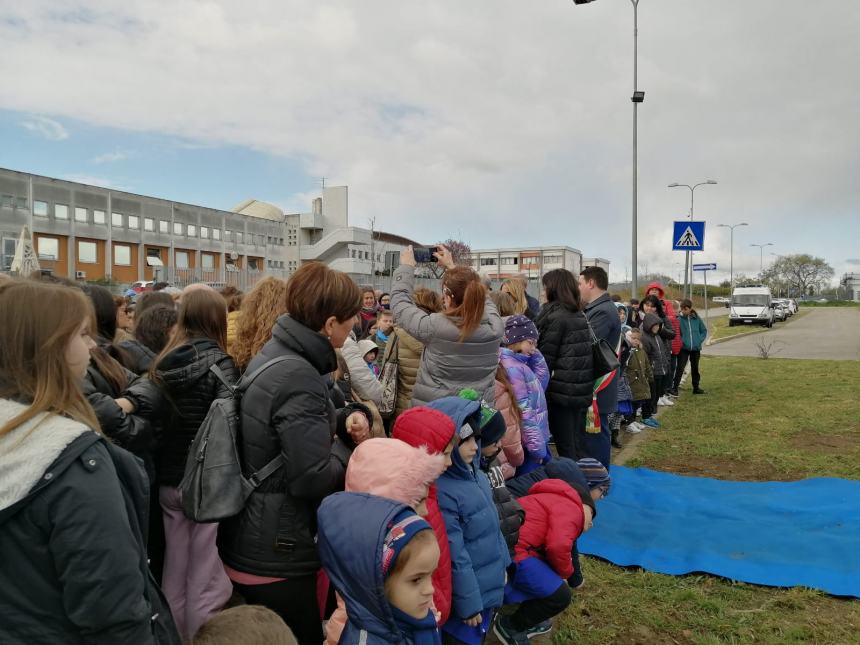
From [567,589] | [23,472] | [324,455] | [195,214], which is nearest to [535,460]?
[567,589]

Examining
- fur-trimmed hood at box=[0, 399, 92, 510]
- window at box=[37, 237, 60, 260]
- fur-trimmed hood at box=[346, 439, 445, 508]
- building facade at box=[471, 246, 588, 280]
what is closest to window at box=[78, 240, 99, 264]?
window at box=[37, 237, 60, 260]

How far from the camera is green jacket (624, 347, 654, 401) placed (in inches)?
333

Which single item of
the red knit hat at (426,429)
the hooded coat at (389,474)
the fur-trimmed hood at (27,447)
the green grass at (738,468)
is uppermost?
the fur-trimmed hood at (27,447)

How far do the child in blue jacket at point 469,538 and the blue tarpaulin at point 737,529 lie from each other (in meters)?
2.10

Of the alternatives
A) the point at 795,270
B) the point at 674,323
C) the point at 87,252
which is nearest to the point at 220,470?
the point at 674,323

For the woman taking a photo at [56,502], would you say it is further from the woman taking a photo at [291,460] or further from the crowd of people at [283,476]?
the woman taking a photo at [291,460]

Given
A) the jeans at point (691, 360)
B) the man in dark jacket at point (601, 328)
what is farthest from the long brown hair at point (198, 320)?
Result: the jeans at point (691, 360)

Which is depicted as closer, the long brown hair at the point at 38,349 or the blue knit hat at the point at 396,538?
the long brown hair at the point at 38,349

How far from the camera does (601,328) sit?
18.6ft

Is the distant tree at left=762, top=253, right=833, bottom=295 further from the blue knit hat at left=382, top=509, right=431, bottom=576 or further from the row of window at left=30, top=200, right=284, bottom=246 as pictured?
the blue knit hat at left=382, top=509, right=431, bottom=576

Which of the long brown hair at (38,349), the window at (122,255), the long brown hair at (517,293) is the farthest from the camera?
the window at (122,255)

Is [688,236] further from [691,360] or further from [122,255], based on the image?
[122,255]

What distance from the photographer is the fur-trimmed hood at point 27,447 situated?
129 centimetres

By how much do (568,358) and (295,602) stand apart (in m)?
3.44
